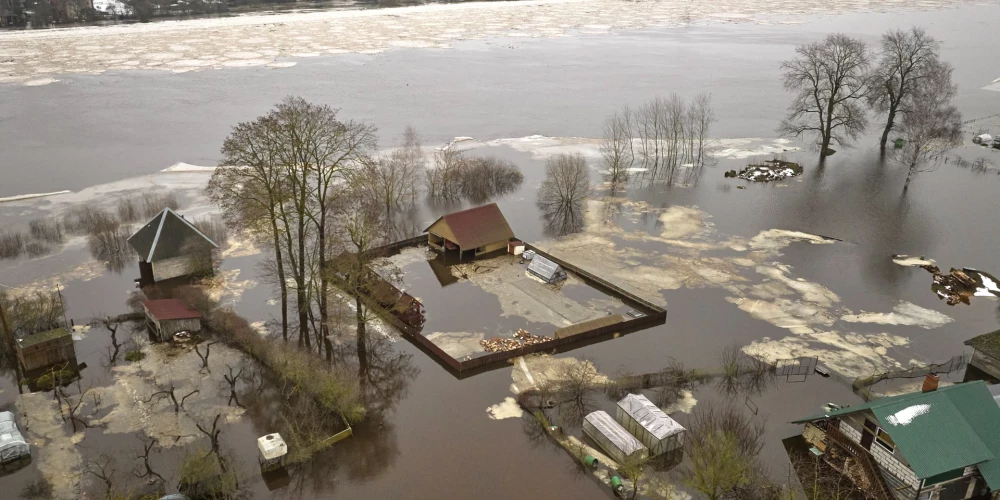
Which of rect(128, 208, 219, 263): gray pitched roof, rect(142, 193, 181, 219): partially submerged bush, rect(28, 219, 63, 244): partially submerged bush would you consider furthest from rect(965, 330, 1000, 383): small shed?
rect(28, 219, 63, 244): partially submerged bush

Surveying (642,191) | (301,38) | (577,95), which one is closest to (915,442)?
(642,191)

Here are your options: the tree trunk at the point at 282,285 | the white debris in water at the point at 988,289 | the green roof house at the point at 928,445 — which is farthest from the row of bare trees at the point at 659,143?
the green roof house at the point at 928,445

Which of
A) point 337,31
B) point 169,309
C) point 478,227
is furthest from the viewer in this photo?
point 337,31

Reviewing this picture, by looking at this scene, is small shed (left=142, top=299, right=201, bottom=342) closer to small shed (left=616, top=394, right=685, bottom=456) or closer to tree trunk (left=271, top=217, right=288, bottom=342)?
tree trunk (left=271, top=217, right=288, bottom=342)

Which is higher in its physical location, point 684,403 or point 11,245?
point 11,245

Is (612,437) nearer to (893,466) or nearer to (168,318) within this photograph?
(893,466)

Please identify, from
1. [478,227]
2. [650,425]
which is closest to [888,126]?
[478,227]
